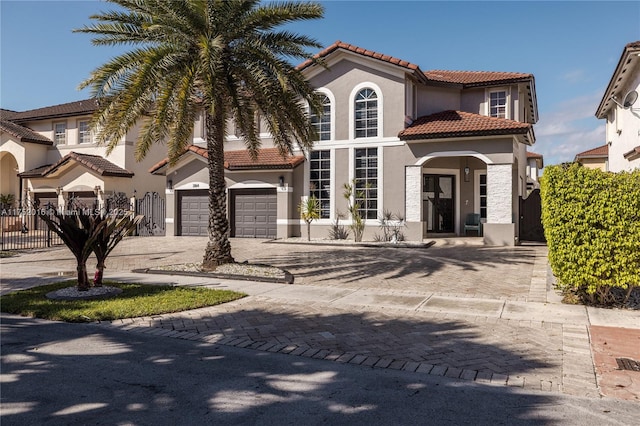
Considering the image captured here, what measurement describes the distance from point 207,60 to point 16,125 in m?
29.0

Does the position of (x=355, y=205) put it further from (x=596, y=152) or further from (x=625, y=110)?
(x=596, y=152)

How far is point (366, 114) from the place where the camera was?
21.5 meters

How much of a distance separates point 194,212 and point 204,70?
48.9 feet

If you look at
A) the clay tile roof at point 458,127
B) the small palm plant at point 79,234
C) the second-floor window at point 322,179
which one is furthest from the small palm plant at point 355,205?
the small palm plant at point 79,234

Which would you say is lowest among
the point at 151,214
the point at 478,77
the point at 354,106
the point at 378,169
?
the point at 151,214

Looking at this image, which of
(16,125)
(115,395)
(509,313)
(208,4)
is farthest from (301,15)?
(16,125)

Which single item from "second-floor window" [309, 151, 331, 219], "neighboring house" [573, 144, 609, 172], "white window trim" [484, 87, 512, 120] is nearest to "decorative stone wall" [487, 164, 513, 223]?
"white window trim" [484, 87, 512, 120]

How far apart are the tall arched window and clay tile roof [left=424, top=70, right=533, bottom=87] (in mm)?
3121

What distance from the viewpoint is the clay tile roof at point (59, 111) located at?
29766 millimetres

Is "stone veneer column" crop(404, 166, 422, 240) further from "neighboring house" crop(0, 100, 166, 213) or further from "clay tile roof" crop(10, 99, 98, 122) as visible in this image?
"clay tile roof" crop(10, 99, 98, 122)

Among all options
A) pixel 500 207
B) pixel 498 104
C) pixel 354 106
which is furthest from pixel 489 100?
pixel 354 106

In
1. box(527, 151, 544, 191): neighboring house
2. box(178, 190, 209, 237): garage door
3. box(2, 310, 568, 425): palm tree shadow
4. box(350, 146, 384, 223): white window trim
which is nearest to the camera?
box(2, 310, 568, 425): palm tree shadow

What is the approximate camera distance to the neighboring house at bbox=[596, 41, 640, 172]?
1470cm

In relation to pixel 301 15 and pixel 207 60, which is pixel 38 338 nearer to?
pixel 207 60
